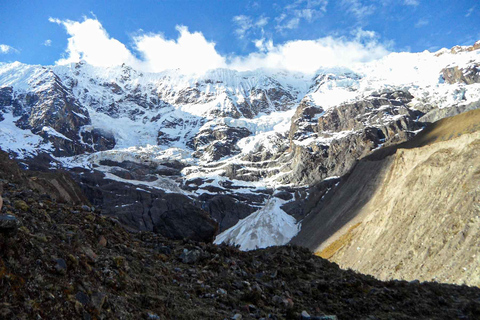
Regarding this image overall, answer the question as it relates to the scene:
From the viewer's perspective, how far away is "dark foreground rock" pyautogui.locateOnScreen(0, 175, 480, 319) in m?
5.24

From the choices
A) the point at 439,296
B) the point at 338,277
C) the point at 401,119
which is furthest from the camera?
the point at 401,119

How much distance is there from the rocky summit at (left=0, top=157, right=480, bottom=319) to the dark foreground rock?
2 centimetres

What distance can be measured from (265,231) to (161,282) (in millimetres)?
120040

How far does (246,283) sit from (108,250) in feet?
12.3

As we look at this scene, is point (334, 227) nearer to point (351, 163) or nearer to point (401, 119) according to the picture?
point (351, 163)

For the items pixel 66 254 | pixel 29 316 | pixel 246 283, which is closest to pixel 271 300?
pixel 246 283

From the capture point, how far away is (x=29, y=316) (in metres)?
4.55

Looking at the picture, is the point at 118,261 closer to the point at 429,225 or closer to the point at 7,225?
the point at 7,225

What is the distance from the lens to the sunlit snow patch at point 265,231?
4638 inches

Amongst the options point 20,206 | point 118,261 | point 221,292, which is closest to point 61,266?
point 118,261

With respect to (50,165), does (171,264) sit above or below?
below

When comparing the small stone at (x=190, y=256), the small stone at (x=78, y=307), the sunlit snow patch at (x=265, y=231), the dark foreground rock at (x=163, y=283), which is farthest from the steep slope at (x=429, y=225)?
the sunlit snow patch at (x=265, y=231)

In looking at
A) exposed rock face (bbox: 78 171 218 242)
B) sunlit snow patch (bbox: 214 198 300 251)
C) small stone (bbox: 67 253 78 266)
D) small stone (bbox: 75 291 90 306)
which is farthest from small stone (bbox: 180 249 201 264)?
sunlit snow patch (bbox: 214 198 300 251)

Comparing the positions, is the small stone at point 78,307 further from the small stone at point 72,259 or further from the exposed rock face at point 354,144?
the exposed rock face at point 354,144
